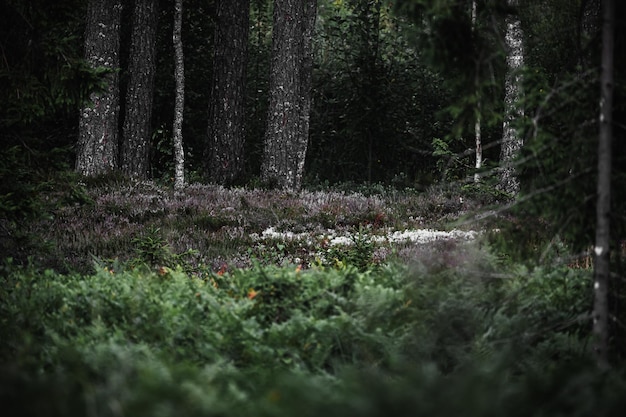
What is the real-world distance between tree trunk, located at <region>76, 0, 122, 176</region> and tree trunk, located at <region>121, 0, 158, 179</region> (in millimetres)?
1803

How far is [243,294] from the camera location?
6098mm

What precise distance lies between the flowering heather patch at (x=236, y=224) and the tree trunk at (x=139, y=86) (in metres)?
4.04

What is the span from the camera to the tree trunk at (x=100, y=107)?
1661 cm

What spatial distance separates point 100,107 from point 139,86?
2.44m

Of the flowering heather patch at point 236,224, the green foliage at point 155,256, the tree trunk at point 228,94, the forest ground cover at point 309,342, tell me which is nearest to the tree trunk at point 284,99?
the flowering heather patch at point 236,224

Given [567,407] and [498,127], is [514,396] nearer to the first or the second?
[567,407]

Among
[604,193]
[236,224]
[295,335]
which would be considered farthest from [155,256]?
[604,193]

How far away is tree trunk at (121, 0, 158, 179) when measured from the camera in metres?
19.0

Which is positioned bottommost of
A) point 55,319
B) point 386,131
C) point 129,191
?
point 55,319

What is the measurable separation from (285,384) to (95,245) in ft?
27.4

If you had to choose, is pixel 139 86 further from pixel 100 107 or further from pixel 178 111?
pixel 178 111

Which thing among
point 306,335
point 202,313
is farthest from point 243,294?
point 306,335

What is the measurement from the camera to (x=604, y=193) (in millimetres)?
4617

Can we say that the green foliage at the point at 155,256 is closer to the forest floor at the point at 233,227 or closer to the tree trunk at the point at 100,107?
the forest floor at the point at 233,227
